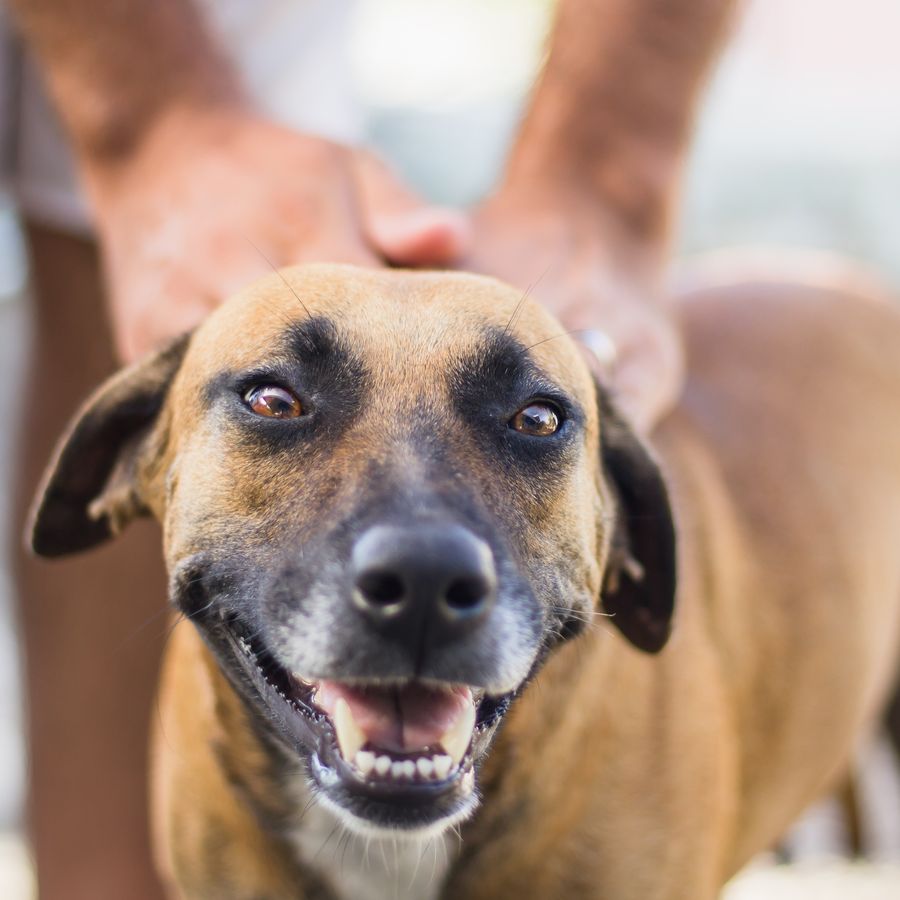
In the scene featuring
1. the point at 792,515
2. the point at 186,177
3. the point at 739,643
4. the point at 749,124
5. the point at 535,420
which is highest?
the point at 535,420

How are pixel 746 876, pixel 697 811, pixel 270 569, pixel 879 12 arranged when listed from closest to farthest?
pixel 270 569 → pixel 697 811 → pixel 746 876 → pixel 879 12

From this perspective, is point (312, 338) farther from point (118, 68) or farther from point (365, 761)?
point (118, 68)

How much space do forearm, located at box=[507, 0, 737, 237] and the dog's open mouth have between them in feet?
5.47

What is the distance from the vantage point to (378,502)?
2084 mm

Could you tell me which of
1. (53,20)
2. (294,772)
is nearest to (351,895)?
(294,772)

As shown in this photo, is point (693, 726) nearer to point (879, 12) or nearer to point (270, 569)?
point (270, 569)

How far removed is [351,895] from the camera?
2.79 metres

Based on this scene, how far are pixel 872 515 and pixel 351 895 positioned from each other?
2118mm

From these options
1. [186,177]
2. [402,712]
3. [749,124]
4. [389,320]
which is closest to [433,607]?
[402,712]

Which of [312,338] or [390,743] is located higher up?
[312,338]

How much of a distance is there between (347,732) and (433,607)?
1.23 ft

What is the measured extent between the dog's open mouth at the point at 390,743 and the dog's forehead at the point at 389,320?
58cm

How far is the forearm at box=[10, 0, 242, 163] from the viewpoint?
3.36m

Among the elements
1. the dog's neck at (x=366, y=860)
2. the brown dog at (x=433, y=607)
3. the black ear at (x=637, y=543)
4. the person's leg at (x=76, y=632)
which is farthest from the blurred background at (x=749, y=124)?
the dog's neck at (x=366, y=860)
